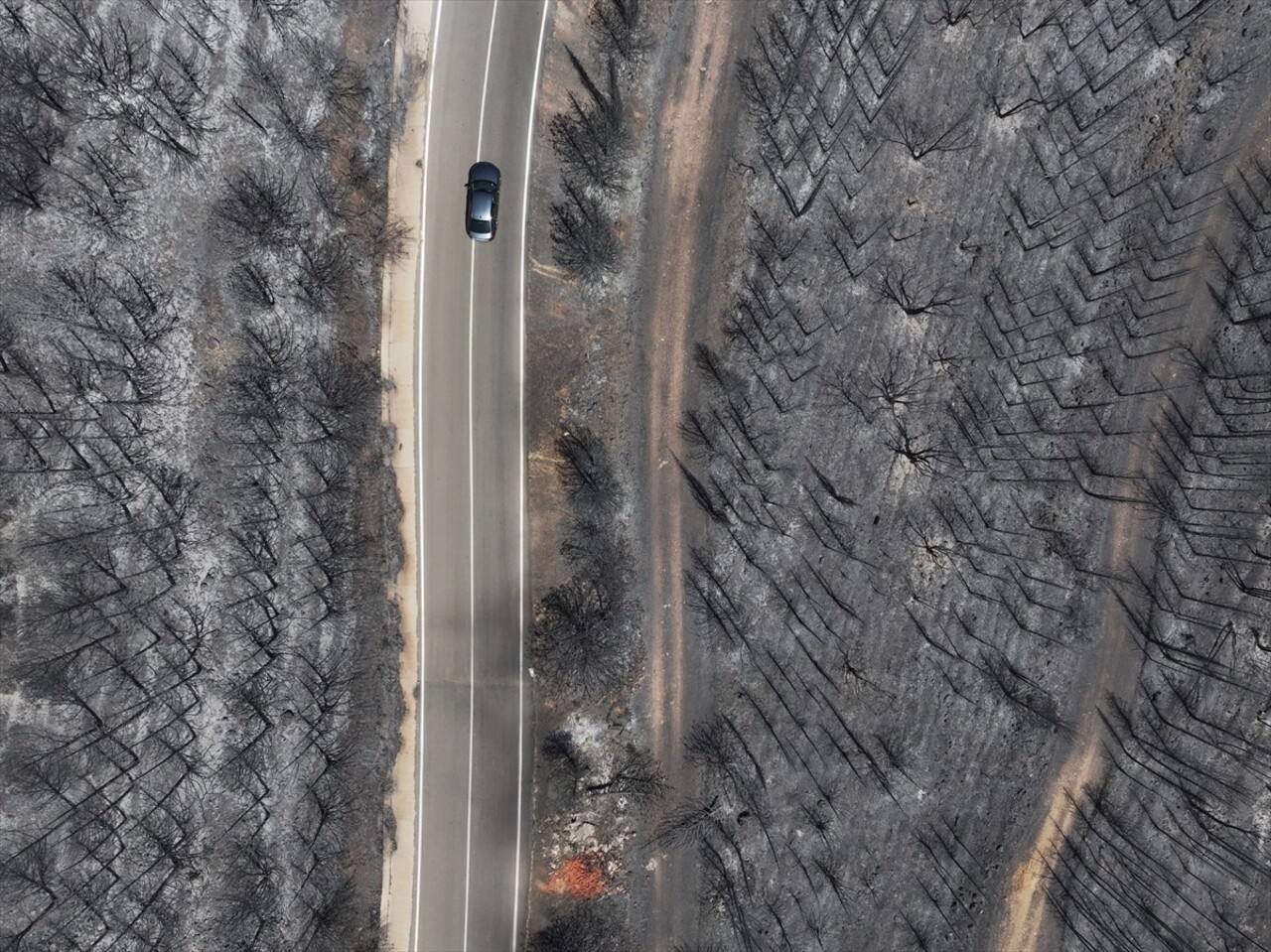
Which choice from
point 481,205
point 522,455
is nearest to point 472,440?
point 522,455

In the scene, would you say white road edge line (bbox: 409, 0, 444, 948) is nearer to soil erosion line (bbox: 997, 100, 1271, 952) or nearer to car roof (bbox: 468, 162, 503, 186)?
car roof (bbox: 468, 162, 503, 186)

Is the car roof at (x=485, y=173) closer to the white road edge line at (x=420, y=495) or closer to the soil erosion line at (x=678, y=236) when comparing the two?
the white road edge line at (x=420, y=495)

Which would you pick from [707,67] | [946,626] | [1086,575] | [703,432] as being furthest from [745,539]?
[707,67]

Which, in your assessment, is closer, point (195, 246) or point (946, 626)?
point (195, 246)

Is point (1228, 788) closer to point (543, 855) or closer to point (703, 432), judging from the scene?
point (703, 432)

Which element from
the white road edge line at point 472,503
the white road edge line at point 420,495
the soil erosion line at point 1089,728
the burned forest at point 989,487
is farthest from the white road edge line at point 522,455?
the soil erosion line at point 1089,728

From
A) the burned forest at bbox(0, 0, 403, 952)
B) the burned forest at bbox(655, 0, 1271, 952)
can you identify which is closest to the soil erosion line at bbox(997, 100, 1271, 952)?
the burned forest at bbox(655, 0, 1271, 952)
